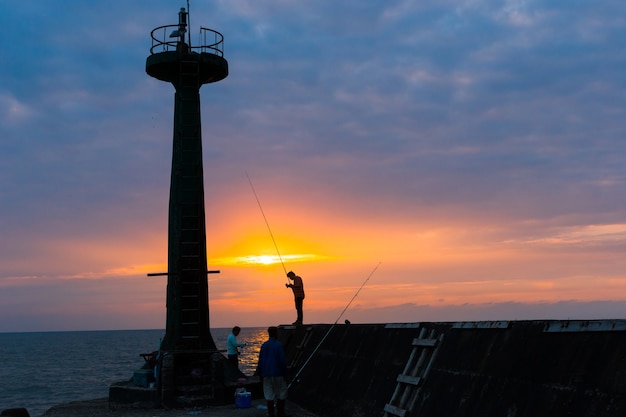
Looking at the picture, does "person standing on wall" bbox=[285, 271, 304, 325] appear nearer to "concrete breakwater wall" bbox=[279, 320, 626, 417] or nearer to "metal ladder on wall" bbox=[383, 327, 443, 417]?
"concrete breakwater wall" bbox=[279, 320, 626, 417]

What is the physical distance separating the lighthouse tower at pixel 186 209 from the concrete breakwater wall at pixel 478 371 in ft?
17.0

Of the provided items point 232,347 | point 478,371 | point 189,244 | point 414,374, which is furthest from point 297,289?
point 478,371

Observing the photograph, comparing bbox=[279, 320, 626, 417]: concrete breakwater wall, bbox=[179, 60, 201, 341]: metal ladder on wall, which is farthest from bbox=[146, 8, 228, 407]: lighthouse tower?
bbox=[279, 320, 626, 417]: concrete breakwater wall

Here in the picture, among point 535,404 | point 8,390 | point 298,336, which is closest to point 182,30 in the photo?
point 298,336

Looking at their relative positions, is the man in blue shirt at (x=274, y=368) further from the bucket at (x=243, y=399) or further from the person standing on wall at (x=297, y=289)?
the person standing on wall at (x=297, y=289)

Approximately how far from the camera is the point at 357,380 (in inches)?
525

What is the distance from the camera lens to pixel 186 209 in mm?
19516

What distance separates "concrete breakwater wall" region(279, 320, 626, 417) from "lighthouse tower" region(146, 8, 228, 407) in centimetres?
519

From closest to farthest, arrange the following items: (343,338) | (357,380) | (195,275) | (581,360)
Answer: (581,360), (357,380), (343,338), (195,275)

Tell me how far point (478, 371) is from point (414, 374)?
1783 millimetres

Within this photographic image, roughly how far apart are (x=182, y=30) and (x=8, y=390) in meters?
48.9

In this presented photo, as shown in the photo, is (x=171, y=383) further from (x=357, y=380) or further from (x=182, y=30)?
(x=182, y=30)

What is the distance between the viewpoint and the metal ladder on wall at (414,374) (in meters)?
10.8

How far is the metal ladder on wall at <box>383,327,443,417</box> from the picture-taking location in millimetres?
10750
